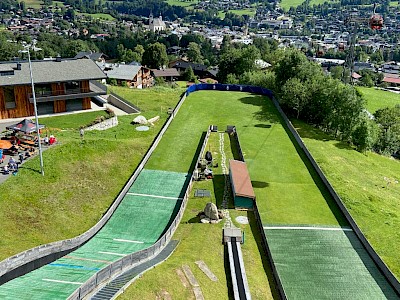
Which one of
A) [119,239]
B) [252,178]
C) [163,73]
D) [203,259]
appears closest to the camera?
[203,259]

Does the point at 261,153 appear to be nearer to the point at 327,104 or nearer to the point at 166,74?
the point at 327,104

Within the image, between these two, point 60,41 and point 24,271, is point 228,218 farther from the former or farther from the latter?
point 60,41

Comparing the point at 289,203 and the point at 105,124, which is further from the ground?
the point at 105,124

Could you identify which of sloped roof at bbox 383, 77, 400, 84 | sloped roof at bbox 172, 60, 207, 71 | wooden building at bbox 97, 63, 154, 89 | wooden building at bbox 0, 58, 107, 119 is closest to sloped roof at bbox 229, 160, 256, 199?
wooden building at bbox 0, 58, 107, 119

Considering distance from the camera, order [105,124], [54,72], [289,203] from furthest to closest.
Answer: [54,72]
[105,124]
[289,203]

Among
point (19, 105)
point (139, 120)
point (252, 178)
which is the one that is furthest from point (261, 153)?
point (19, 105)

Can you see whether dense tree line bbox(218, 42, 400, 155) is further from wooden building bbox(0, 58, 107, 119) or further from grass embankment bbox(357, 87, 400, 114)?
grass embankment bbox(357, 87, 400, 114)
